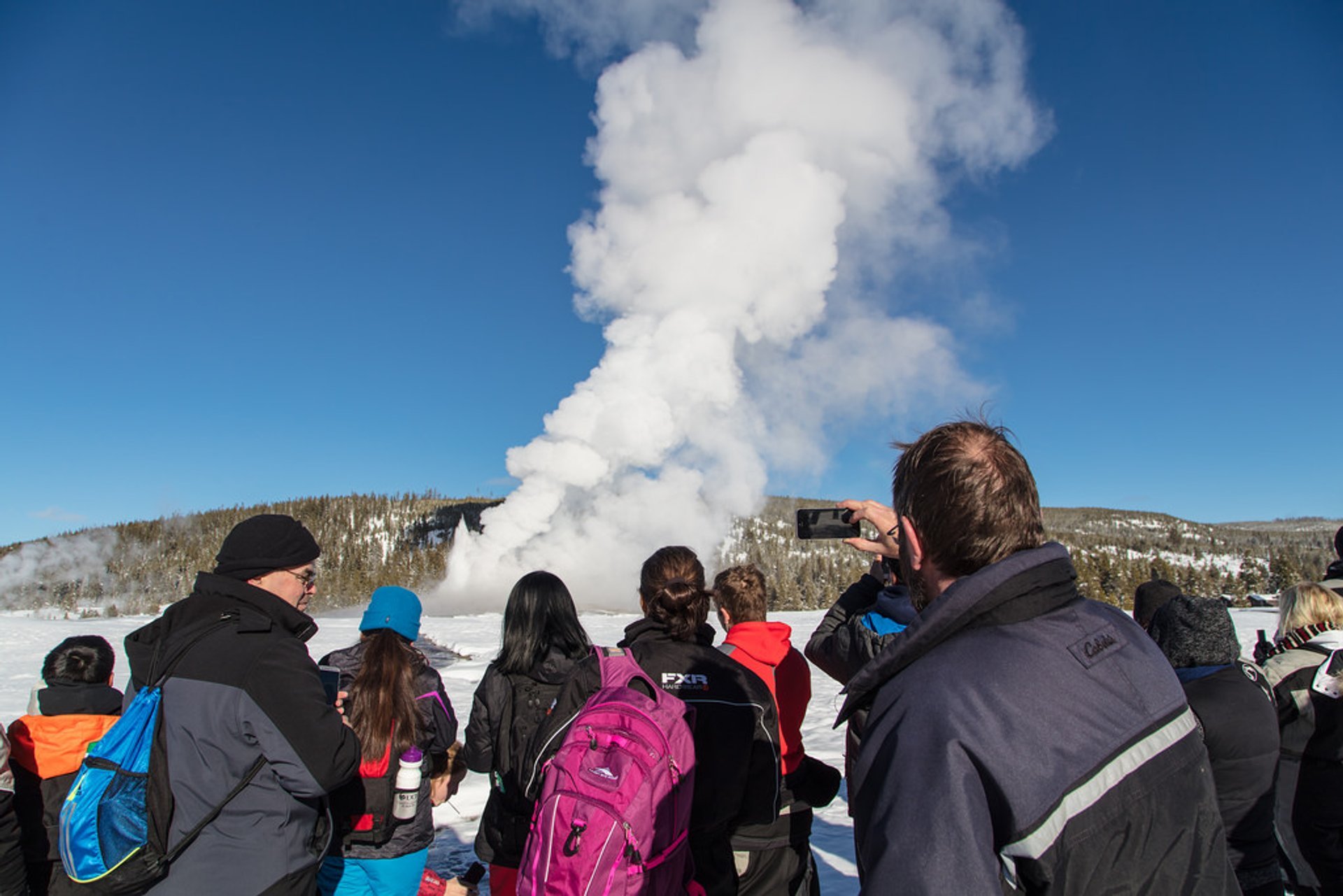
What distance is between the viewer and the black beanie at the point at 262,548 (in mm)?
2830

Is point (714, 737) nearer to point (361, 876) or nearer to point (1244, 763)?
point (361, 876)

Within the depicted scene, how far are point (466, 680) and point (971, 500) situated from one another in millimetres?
14025

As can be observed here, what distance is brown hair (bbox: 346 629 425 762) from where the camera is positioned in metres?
3.62

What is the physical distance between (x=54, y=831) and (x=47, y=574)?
121 meters

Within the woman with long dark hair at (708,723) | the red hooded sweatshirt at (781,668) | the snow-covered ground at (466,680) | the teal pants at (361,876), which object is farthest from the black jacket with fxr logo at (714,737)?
the snow-covered ground at (466,680)

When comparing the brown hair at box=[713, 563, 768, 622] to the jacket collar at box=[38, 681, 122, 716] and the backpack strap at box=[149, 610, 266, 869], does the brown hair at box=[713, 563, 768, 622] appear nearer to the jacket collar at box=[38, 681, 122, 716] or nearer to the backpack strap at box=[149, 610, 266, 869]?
the backpack strap at box=[149, 610, 266, 869]

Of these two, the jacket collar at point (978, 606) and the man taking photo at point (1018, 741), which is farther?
the jacket collar at point (978, 606)

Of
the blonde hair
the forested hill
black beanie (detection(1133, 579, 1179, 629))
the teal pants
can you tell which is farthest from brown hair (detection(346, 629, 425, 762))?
the forested hill

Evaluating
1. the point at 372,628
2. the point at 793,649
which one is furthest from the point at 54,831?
the point at 793,649

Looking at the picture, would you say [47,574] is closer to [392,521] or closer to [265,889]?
[392,521]

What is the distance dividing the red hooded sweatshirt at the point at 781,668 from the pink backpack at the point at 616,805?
1034 millimetres

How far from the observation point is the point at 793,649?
12.7 feet

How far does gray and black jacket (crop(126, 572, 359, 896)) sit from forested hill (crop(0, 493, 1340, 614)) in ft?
184

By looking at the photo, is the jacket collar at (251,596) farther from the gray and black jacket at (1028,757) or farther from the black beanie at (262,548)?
the gray and black jacket at (1028,757)
